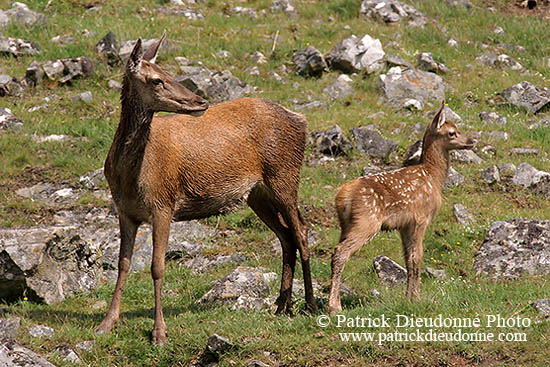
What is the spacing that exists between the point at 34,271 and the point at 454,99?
933 cm

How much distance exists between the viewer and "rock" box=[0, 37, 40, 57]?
51.0 ft

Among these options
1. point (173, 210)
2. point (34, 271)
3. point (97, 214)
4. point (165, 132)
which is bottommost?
point (97, 214)

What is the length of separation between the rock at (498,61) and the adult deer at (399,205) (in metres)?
7.60

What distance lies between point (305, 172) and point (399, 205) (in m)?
3.92

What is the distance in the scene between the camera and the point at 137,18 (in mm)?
17203

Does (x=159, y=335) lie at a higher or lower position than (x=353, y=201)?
lower

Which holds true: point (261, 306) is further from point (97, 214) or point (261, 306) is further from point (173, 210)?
point (97, 214)

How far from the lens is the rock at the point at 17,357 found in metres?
6.89

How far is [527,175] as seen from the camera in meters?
12.5

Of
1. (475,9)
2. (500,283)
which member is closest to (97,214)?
(500,283)

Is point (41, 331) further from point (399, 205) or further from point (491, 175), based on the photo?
point (491, 175)

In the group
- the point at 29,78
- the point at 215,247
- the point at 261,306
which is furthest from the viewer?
the point at 29,78

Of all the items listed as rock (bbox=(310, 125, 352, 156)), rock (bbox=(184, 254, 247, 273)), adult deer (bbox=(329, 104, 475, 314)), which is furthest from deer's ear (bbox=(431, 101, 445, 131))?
rock (bbox=(310, 125, 352, 156))

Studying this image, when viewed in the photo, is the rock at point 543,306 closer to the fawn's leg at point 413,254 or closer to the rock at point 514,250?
the fawn's leg at point 413,254
